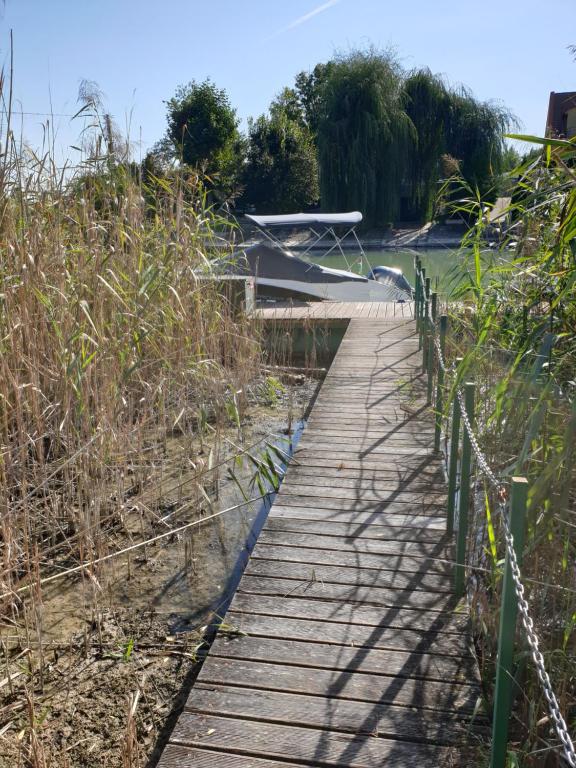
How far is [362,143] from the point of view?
21172 mm

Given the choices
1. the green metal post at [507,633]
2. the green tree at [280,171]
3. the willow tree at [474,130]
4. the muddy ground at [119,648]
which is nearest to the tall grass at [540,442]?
the green metal post at [507,633]

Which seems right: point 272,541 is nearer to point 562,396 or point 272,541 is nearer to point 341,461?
point 341,461

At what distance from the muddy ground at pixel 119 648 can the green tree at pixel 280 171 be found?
2523cm

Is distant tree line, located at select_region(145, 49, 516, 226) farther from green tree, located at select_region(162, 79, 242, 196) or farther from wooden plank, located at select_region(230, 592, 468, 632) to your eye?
wooden plank, located at select_region(230, 592, 468, 632)

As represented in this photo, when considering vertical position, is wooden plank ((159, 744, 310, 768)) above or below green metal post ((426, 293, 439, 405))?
below

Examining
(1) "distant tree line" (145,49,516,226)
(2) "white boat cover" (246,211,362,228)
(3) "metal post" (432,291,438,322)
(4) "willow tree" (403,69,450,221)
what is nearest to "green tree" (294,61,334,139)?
(1) "distant tree line" (145,49,516,226)

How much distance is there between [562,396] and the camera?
6.82 ft

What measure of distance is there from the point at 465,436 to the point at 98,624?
4.61 feet

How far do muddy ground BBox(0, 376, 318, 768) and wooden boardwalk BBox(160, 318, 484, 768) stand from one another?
26 cm

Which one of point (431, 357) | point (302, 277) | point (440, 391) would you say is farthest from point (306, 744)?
point (302, 277)

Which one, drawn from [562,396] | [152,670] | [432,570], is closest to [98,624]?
[152,670]

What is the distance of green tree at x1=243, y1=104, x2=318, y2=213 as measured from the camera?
27594 mm

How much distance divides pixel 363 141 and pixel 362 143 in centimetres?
6

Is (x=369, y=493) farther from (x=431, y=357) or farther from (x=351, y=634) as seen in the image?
(x=431, y=357)
